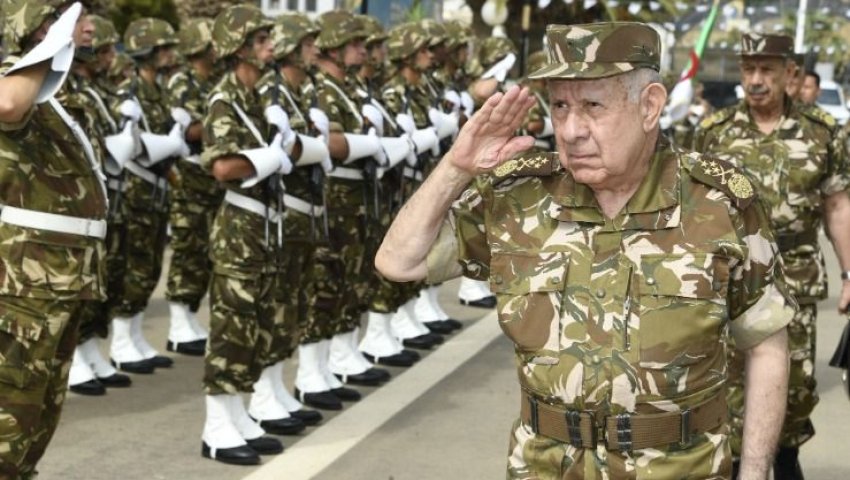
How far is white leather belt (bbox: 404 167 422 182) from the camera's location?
36.0 feet

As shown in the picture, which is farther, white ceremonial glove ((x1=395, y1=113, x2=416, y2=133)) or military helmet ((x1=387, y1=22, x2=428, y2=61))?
military helmet ((x1=387, y1=22, x2=428, y2=61))

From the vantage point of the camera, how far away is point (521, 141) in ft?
11.7

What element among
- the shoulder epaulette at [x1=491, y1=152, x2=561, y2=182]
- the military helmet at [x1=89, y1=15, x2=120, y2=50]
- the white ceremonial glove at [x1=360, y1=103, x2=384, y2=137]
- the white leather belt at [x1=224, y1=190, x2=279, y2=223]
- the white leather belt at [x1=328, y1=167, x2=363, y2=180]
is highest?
the shoulder epaulette at [x1=491, y1=152, x2=561, y2=182]

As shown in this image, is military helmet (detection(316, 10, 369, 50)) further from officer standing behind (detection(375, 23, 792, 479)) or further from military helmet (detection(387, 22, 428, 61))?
officer standing behind (detection(375, 23, 792, 479))

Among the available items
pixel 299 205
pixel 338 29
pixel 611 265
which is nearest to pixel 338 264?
pixel 299 205

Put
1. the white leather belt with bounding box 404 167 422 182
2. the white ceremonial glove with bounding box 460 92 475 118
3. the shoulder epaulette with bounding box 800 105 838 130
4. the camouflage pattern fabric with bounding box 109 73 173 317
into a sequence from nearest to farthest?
the shoulder epaulette with bounding box 800 105 838 130
the camouflage pattern fabric with bounding box 109 73 173 317
the white leather belt with bounding box 404 167 422 182
the white ceremonial glove with bounding box 460 92 475 118

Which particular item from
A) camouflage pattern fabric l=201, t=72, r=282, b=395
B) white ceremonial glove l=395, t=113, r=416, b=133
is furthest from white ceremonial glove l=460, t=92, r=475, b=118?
camouflage pattern fabric l=201, t=72, r=282, b=395

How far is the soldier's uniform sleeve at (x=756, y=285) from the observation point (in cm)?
368

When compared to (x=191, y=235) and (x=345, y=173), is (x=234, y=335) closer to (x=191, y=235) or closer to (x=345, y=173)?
(x=345, y=173)

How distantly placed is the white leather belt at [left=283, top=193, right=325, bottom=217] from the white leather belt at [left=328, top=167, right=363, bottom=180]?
1.14 metres

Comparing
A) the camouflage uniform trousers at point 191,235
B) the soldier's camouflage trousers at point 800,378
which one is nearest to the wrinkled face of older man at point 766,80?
the soldier's camouflage trousers at point 800,378

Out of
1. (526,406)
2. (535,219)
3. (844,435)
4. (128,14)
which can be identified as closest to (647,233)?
(535,219)

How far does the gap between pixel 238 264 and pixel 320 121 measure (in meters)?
1.06

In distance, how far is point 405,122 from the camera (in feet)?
33.1
